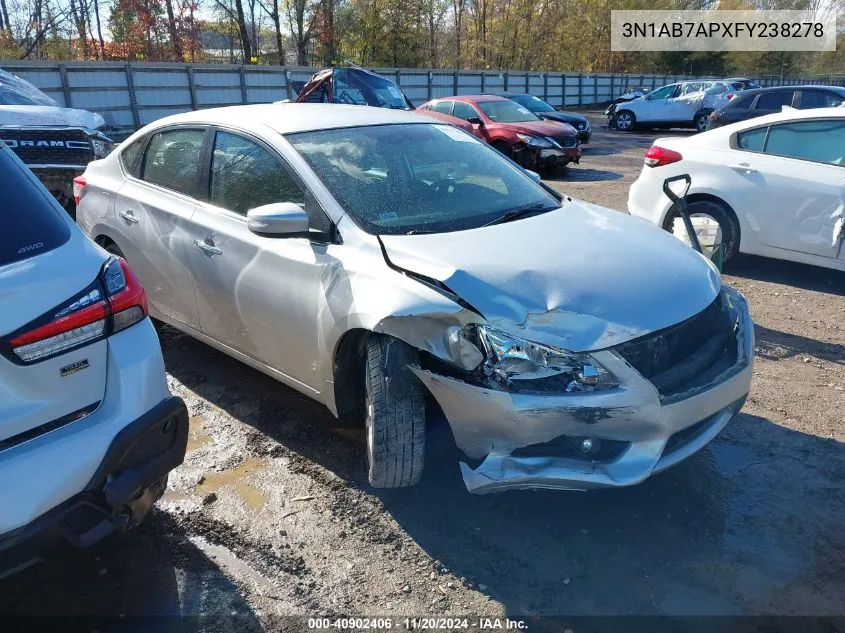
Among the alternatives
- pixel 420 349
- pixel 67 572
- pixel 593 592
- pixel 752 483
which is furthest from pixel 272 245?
pixel 752 483

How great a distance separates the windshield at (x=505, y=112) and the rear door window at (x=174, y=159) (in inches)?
391

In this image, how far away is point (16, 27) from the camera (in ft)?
96.6

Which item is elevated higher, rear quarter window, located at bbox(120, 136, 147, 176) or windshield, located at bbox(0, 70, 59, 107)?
windshield, located at bbox(0, 70, 59, 107)

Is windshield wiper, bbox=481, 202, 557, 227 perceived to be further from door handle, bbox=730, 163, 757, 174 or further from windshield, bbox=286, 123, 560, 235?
door handle, bbox=730, 163, 757, 174

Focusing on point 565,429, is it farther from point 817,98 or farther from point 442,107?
point 817,98

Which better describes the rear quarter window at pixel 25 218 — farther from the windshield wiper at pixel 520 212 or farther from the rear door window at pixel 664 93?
the rear door window at pixel 664 93

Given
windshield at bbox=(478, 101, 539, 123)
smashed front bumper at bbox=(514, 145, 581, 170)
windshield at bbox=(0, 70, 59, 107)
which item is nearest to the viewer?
windshield at bbox=(0, 70, 59, 107)

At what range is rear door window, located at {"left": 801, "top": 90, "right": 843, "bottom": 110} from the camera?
13227 millimetres

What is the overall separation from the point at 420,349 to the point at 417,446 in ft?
1.50

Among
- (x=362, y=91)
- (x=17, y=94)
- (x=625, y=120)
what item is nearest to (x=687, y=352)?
(x=17, y=94)

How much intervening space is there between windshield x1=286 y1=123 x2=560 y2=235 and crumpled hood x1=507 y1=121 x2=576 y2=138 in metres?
9.32

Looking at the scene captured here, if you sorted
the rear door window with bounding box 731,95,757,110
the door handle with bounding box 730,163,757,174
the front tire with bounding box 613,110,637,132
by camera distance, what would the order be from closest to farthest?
the door handle with bounding box 730,163,757,174
the rear door window with bounding box 731,95,757,110
the front tire with bounding box 613,110,637,132

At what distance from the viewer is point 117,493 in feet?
7.02

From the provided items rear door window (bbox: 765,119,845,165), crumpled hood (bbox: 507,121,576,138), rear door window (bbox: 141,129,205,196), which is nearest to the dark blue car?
crumpled hood (bbox: 507,121,576,138)
